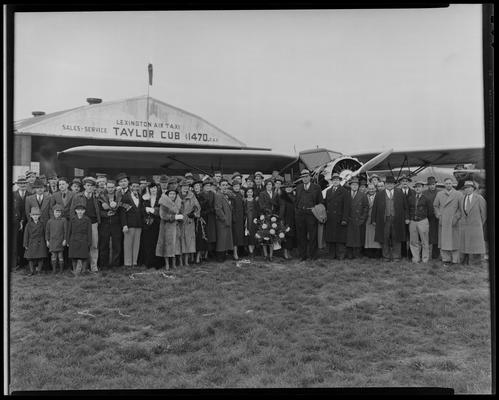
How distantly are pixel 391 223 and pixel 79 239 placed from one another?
211 inches

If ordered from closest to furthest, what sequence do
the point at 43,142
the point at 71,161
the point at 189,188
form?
the point at 43,142, the point at 189,188, the point at 71,161

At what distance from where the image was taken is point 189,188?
7.32 m

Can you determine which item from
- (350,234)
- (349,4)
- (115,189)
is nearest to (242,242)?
(350,234)

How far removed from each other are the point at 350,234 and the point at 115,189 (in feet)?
14.2

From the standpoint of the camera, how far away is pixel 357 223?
7379 millimetres

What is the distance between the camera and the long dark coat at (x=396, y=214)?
23.7 feet

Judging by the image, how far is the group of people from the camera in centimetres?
641

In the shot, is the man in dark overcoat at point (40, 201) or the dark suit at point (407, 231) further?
the dark suit at point (407, 231)

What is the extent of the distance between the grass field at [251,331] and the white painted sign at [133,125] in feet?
7.77

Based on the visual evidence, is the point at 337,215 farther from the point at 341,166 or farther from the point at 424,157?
the point at 424,157

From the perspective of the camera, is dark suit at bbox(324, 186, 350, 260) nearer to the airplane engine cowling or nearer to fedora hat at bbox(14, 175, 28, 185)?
the airplane engine cowling

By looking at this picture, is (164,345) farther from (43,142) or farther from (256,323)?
(43,142)

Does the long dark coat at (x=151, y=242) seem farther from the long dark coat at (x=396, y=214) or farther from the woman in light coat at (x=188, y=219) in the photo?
the long dark coat at (x=396, y=214)

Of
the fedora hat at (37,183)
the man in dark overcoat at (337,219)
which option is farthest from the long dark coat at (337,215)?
the fedora hat at (37,183)
